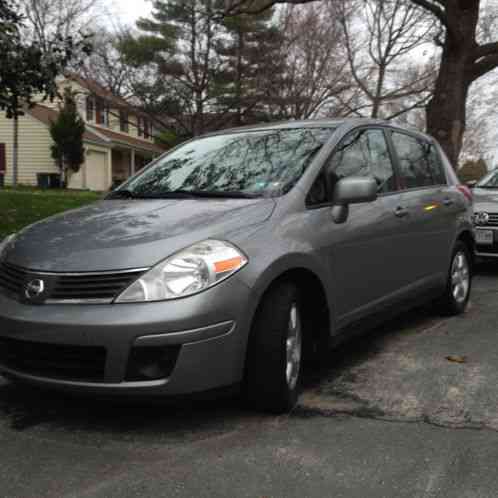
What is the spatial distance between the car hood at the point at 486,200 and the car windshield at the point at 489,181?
0.44 m

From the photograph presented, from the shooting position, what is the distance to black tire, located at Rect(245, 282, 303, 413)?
3055 mm

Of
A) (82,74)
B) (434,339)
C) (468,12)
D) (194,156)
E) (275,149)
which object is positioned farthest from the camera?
(82,74)

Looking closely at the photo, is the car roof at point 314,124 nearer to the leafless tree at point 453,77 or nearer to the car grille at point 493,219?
the car grille at point 493,219

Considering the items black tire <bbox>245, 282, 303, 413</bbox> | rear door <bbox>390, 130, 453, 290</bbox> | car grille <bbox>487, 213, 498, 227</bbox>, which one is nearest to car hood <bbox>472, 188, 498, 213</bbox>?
car grille <bbox>487, 213, 498, 227</bbox>

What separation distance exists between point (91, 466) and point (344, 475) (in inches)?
42.2

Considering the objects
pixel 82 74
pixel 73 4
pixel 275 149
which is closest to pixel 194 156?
pixel 275 149

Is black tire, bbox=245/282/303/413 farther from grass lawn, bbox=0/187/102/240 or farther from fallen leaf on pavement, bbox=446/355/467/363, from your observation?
grass lawn, bbox=0/187/102/240

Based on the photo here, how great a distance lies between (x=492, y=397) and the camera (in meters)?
3.48

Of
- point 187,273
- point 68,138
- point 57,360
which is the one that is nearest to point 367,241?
point 187,273

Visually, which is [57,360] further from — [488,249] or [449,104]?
[449,104]

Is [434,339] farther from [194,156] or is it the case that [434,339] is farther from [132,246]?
[132,246]

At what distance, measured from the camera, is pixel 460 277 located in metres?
5.66

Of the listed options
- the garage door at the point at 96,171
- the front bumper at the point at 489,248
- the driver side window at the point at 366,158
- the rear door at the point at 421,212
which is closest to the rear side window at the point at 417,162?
the rear door at the point at 421,212

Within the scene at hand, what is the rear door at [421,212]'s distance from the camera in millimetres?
4598
